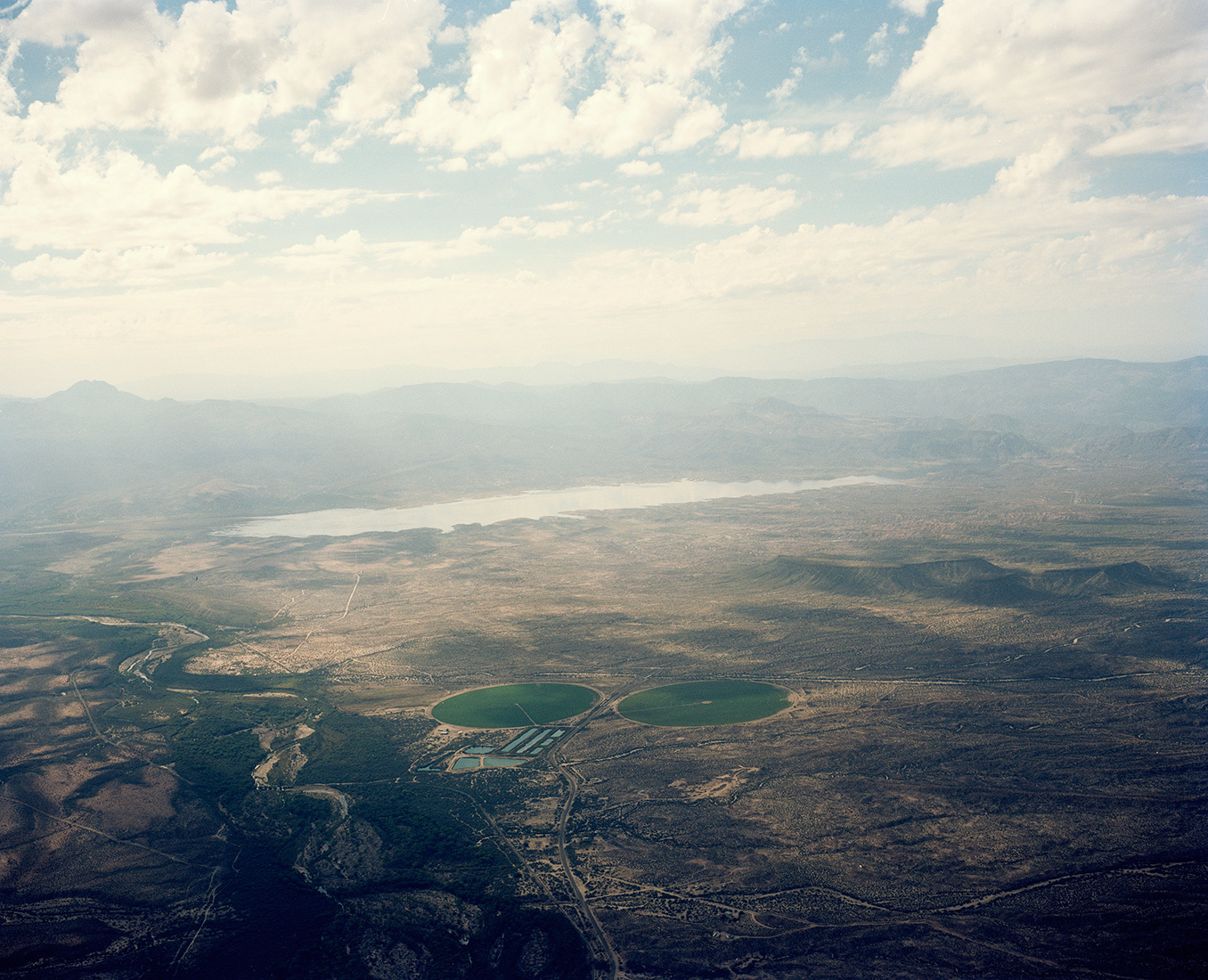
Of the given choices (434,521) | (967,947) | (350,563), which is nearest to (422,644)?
(350,563)

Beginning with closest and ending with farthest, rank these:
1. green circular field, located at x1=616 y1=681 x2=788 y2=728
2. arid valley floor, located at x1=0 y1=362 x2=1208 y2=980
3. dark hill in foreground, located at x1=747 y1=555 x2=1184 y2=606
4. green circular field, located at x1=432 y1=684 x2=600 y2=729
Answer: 1. arid valley floor, located at x1=0 y1=362 x2=1208 y2=980
2. green circular field, located at x1=616 y1=681 x2=788 y2=728
3. green circular field, located at x1=432 y1=684 x2=600 y2=729
4. dark hill in foreground, located at x1=747 y1=555 x2=1184 y2=606

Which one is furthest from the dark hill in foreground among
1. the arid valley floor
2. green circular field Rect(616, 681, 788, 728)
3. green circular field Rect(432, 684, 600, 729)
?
green circular field Rect(432, 684, 600, 729)

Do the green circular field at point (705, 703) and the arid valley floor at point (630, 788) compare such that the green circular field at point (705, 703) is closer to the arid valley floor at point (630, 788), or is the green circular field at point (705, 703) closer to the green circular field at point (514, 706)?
the arid valley floor at point (630, 788)

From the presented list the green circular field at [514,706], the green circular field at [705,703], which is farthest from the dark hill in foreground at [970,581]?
the green circular field at [514,706]

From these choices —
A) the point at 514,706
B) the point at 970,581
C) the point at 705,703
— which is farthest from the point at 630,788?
the point at 970,581

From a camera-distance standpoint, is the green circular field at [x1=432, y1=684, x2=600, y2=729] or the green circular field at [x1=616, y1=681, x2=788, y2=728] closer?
the green circular field at [x1=616, y1=681, x2=788, y2=728]

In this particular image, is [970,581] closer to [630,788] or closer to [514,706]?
[514,706]

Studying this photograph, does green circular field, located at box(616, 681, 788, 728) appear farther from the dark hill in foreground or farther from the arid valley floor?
the dark hill in foreground
